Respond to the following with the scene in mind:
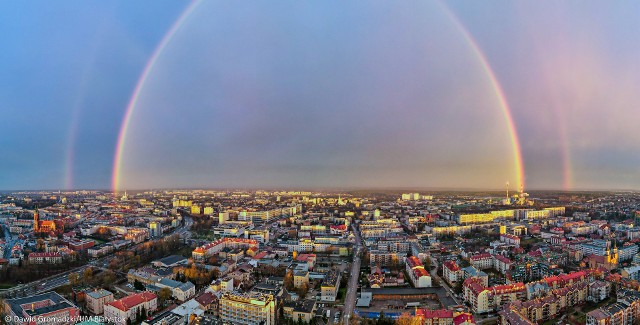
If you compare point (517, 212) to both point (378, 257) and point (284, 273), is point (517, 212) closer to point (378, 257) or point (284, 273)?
point (378, 257)

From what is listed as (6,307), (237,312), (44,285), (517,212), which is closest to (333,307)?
(237,312)

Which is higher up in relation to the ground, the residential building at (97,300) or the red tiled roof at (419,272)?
the red tiled roof at (419,272)

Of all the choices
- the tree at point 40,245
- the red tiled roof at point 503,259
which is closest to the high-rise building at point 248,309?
the red tiled roof at point 503,259

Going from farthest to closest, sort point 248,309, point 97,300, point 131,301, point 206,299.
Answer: point 206,299, point 97,300, point 131,301, point 248,309

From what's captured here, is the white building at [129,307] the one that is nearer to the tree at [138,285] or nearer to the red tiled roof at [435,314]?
the tree at [138,285]

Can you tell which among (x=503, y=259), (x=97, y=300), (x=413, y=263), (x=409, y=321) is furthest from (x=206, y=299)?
(x=503, y=259)

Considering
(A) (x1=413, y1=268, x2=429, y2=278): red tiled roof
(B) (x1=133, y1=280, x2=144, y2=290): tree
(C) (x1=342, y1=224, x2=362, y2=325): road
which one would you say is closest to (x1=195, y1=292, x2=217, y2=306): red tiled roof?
(B) (x1=133, y1=280, x2=144, y2=290): tree

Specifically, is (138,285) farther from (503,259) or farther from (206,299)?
(503,259)

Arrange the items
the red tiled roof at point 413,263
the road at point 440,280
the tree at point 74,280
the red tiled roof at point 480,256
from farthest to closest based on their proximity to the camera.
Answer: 1. the red tiled roof at point 480,256
2. the red tiled roof at point 413,263
3. the tree at point 74,280
4. the road at point 440,280
